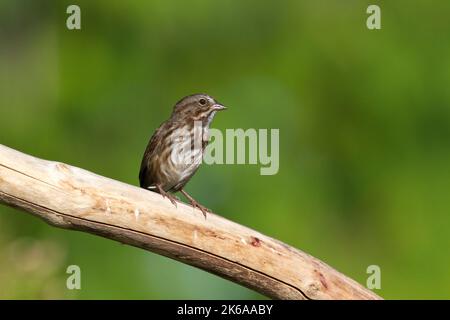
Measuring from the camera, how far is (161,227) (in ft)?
17.7

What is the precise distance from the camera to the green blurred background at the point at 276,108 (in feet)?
A: 37.5

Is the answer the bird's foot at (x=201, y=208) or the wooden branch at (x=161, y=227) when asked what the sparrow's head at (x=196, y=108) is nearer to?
the bird's foot at (x=201, y=208)

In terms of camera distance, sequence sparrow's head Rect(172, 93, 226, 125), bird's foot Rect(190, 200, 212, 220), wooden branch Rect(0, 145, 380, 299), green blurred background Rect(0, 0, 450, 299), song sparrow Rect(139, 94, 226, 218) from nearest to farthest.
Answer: wooden branch Rect(0, 145, 380, 299) → bird's foot Rect(190, 200, 212, 220) → song sparrow Rect(139, 94, 226, 218) → sparrow's head Rect(172, 93, 226, 125) → green blurred background Rect(0, 0, 450, 299)

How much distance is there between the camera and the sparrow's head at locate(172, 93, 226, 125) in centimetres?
690

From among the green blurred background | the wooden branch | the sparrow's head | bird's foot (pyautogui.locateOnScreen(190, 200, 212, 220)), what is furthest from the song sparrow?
the green blurred background

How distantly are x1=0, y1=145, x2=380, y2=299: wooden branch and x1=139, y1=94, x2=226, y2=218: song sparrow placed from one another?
3.31 feet

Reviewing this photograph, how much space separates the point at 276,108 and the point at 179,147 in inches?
226

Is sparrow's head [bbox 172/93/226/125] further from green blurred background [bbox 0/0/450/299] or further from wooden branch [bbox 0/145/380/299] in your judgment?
green blurred background [bbox 0/0/450/299]

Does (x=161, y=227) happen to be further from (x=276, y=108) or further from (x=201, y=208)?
(x=276, y=108)

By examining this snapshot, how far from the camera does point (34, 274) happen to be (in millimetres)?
7055

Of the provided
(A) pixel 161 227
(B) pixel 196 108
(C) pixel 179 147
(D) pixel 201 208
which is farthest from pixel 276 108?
(A) pixel 161 227

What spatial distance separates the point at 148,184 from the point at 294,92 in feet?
20.2

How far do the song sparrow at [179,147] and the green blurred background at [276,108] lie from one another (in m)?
4.11
